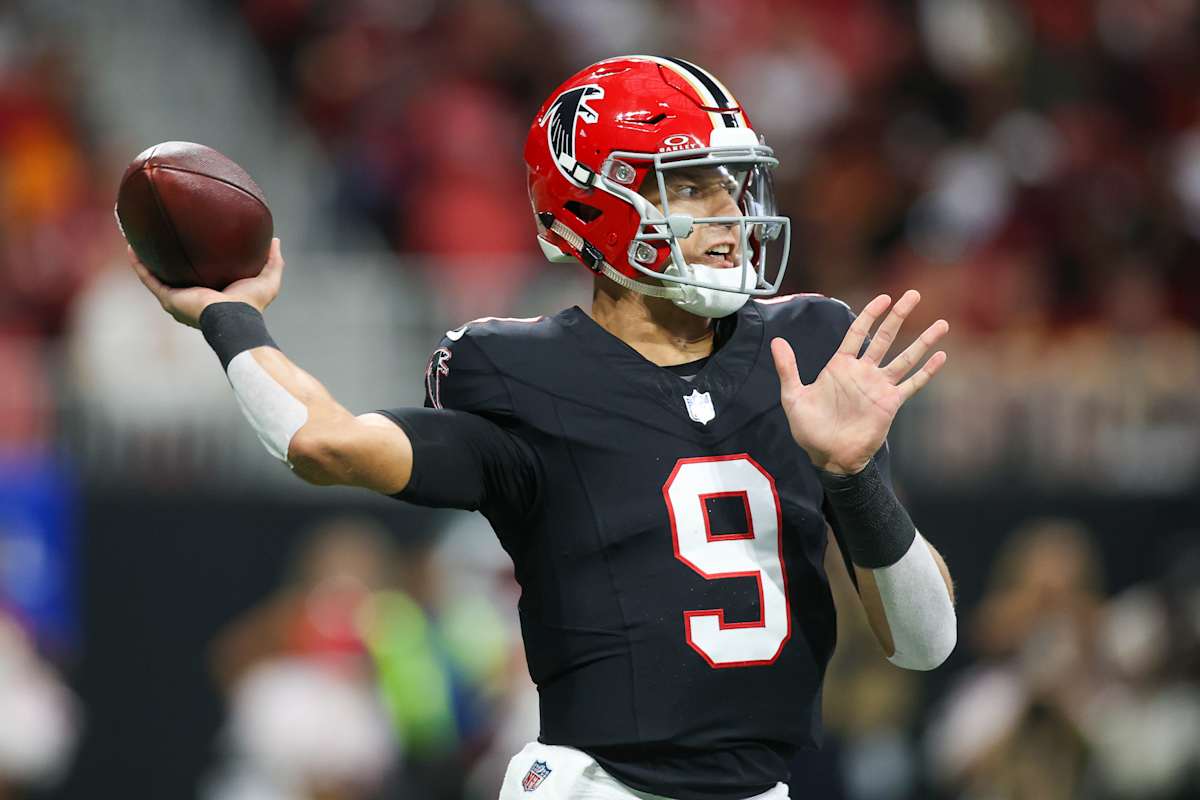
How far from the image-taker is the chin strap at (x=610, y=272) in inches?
127

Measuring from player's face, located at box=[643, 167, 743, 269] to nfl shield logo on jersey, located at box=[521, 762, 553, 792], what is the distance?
89cm

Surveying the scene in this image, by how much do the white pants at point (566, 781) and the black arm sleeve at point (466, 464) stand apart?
1.35 feet

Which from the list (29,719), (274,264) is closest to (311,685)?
(29,719)

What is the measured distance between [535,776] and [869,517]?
71 cm

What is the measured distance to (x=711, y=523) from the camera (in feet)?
10.2

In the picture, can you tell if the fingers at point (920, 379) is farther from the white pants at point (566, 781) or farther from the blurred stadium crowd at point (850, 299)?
the blurred stadium crowd at point (850, 299)

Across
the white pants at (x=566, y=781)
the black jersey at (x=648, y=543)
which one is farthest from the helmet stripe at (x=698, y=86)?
the white pants at (x=566, y=781)

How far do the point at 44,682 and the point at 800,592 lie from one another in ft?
16.9

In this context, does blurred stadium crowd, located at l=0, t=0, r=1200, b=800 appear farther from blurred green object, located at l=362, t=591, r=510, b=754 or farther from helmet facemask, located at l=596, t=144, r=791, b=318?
helmet facemask, located at l=596, t=144, r=791, b=318

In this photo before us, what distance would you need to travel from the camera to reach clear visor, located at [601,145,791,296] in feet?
10.5

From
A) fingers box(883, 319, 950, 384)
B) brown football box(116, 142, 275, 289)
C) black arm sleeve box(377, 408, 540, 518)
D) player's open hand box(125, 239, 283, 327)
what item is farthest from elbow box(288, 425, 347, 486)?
fingers box(883, 319, 950, 384)

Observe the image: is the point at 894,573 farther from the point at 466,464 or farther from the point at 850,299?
the point at 850,299

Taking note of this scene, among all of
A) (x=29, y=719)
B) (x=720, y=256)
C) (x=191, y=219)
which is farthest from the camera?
(x=29, y=719)

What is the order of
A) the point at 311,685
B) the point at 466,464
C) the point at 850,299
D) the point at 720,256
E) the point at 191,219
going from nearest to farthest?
1. the point at 466,464
2. the point at 191,219
3. the point at 720,256
4. the point at 311,685
5. the point at 850,299
